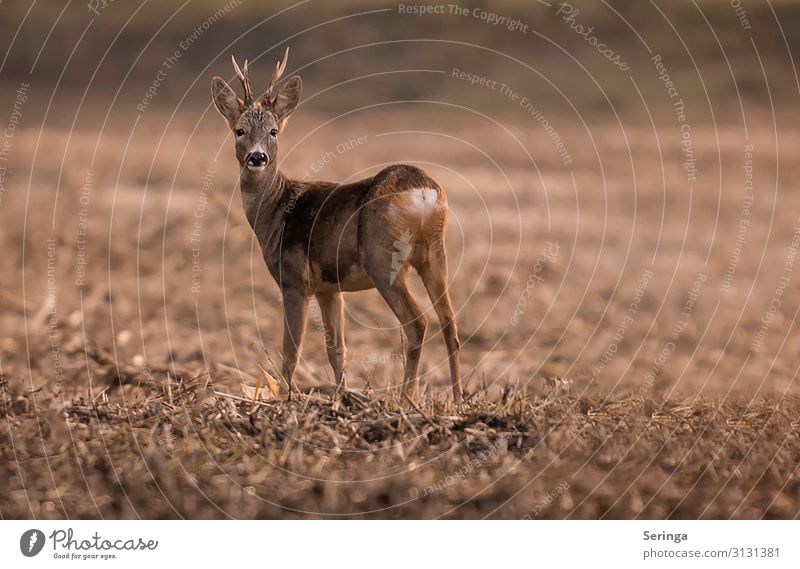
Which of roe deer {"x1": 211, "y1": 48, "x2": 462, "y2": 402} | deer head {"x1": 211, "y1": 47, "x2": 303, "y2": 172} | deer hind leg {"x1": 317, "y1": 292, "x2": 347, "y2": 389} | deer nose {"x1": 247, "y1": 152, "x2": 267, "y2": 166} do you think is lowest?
deer hind leg {"x1": 317, "y1": 292, "x2": 347, "y2": 389}

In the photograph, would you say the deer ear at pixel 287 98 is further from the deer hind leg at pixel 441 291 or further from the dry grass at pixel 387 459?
the dry grass at pixel 387 459

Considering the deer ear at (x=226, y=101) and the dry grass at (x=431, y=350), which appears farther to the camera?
the deer ear at (x=226, y=101)

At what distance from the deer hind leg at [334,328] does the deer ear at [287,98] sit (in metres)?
1.64

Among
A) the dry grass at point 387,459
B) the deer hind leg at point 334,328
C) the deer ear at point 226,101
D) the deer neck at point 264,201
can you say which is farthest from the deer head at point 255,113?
the dry grass at point 387,459

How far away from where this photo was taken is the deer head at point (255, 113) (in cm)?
1077

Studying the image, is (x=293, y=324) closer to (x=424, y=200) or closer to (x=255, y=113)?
(x=424, y=200)

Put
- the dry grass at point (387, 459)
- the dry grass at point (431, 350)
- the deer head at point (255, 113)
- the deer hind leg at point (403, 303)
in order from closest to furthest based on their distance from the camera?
the dry grass at point (387, 459), the dry grass at point (431, 350), the deer hind leg at point (403, 303), the deer head at point (255, 113)

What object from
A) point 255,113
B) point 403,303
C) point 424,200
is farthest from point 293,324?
point 255,113

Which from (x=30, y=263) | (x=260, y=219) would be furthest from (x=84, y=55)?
(x=260, y=219)

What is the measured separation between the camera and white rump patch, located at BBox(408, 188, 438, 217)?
10.3m

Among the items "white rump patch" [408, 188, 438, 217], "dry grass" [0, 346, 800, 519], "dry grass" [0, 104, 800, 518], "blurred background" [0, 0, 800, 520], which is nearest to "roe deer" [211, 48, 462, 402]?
"white rump patch" [408, 188, 438, 217]

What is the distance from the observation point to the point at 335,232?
10641 millimetres

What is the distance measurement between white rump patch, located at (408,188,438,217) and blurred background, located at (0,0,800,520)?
6.69ft

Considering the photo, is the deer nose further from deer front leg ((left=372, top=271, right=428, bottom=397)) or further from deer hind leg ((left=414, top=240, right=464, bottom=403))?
deer hind leg ((left=414, top=240, right=464, bottom=403))
